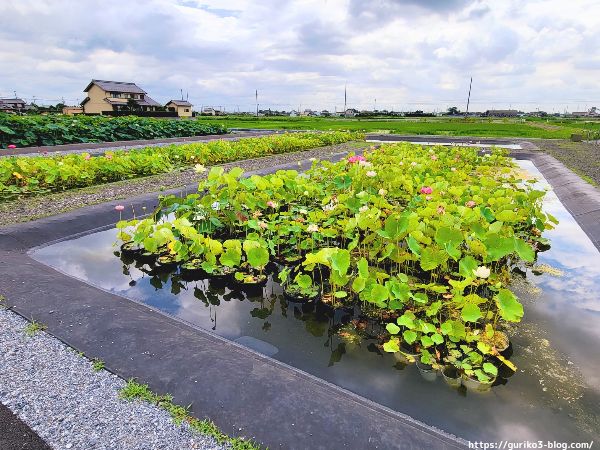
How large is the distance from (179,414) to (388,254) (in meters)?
1.99

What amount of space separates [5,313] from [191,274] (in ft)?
5.19

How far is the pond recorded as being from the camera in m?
2.10

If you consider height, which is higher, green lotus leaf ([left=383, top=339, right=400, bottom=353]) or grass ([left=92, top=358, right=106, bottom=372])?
grass ([left=92, top=358, right=106, bottom=372])

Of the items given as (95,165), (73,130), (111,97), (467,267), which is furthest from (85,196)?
(111,97)

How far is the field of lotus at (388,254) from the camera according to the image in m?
2.58

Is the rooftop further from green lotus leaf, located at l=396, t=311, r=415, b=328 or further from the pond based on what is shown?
green lotus leaf, located at l=396, t=311, r=415, b=328

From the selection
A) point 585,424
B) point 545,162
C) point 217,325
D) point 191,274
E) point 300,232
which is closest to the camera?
point 585,424

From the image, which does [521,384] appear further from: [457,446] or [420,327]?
[457,446]

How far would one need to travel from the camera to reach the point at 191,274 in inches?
154

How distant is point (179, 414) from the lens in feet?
5.93

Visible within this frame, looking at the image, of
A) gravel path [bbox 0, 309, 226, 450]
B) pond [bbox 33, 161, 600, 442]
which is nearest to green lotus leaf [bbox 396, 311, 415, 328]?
pond [bbox 33, 161, 600, 442]

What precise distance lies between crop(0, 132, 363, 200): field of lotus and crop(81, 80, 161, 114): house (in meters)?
36.4

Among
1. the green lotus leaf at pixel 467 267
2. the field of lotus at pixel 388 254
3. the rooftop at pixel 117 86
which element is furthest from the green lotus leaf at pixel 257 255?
the rooftop at pixel 117 86

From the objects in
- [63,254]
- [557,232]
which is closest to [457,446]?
[63,254]
